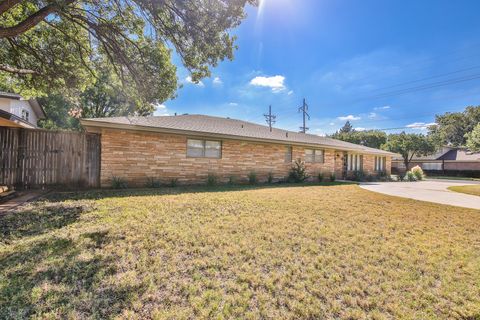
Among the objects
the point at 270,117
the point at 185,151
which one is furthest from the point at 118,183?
→ the point at 270,117

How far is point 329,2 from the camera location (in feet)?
27.3

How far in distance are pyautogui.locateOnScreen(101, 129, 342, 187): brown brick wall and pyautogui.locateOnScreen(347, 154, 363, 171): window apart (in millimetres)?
7758

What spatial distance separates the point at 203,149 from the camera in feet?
36.2

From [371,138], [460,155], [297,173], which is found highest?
[371,138]

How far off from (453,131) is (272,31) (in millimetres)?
56145

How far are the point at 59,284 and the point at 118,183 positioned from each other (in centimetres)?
697

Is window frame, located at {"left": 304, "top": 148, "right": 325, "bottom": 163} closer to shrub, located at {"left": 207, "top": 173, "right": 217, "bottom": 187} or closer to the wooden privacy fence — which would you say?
shrub, located at {"left": 207, "top": 173, "right": 217, "bottom": 187}

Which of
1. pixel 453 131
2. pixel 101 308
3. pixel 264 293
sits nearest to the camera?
pixel 101 308

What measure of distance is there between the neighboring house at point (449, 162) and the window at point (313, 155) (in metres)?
22.9

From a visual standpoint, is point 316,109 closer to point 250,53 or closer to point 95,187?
point 250,53

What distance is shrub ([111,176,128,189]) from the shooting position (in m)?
8.71

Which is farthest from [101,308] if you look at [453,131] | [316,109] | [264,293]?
[453,131]

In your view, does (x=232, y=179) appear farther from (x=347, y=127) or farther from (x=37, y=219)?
(x=347, y=127)

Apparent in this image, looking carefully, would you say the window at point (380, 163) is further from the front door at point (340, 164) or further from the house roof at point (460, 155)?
the house roof at point (460, 155)
